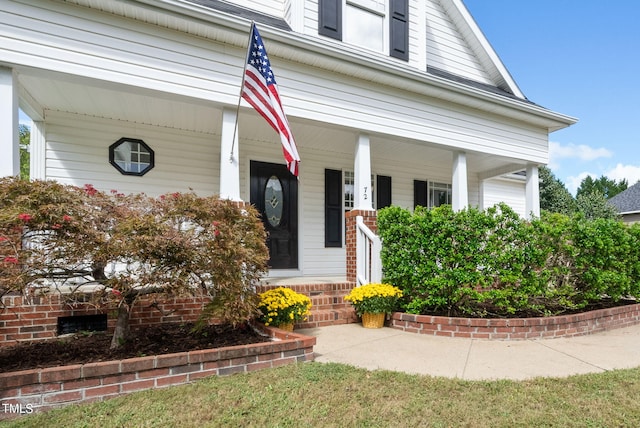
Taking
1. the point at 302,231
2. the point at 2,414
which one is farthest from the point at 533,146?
the point at 2,414

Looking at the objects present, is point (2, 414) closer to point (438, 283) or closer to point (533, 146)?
point (438, 283)

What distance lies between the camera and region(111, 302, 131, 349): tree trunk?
10.9ft

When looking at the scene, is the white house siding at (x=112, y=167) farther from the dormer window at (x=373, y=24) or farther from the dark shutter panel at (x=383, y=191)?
the dark shutter panel at (x=383, y=191)

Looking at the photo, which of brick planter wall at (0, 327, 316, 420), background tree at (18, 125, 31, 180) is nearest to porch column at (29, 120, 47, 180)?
brick planter wall at (0, 327, 316, 420)

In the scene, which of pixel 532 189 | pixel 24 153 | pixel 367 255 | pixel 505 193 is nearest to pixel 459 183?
pixel 532 189

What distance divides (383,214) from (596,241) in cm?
295

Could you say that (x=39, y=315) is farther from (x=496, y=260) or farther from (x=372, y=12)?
(x=372, y=12)

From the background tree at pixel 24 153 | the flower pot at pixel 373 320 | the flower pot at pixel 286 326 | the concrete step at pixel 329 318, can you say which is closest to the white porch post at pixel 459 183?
the flower pot at pixel 373 320

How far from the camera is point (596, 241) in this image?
16.6 ft

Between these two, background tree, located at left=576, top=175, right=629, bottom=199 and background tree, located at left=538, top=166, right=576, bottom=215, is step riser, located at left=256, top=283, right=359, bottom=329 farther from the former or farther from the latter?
background tree, located at left=576, top=175, right=629, bottom=199

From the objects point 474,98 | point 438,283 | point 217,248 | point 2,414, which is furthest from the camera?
point 474,98

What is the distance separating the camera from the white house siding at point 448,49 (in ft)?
26.6

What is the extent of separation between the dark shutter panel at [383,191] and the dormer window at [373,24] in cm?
260

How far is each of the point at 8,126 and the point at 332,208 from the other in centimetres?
525
